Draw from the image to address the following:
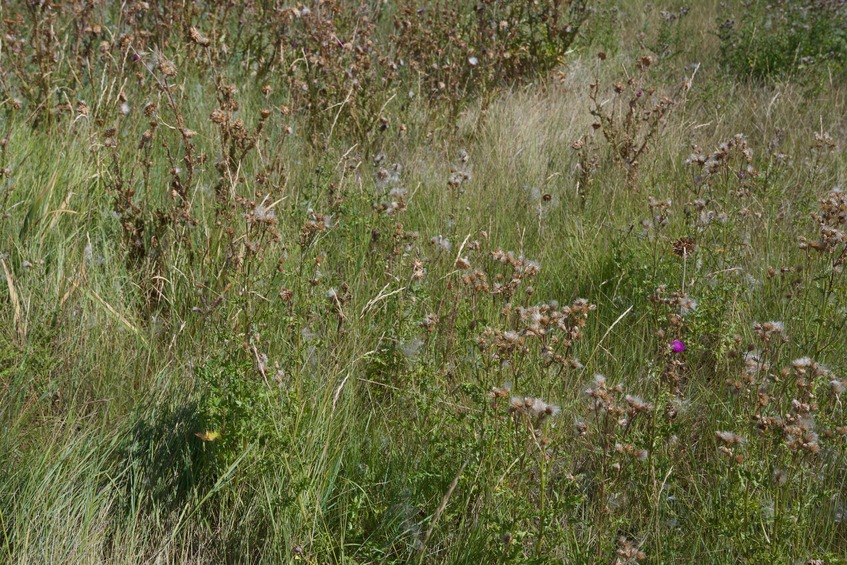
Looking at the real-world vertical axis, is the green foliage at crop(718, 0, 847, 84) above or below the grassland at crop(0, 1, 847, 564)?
above

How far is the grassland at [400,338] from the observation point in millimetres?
2100

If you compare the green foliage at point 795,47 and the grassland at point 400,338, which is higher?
the green foliage at point 795,47

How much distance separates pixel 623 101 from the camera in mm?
5199

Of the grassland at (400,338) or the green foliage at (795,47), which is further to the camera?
the green foliage at (795,47)

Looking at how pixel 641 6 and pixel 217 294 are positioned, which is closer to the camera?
pixel 217 294

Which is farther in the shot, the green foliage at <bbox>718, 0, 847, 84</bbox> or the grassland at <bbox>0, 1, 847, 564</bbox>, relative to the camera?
A: the green foliage at <bbox>718, 0, 847, 84</bbox>

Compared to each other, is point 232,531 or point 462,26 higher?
point 462,26

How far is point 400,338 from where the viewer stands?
8.76 feet

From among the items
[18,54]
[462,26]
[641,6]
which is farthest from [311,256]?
[641,6]

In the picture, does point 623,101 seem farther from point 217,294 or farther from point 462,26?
point 217,294

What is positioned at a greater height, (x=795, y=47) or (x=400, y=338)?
(x=795, y=47)

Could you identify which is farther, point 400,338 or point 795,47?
point 795,47

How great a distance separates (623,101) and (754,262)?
2160 millimetres

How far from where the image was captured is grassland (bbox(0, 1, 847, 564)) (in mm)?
2100
